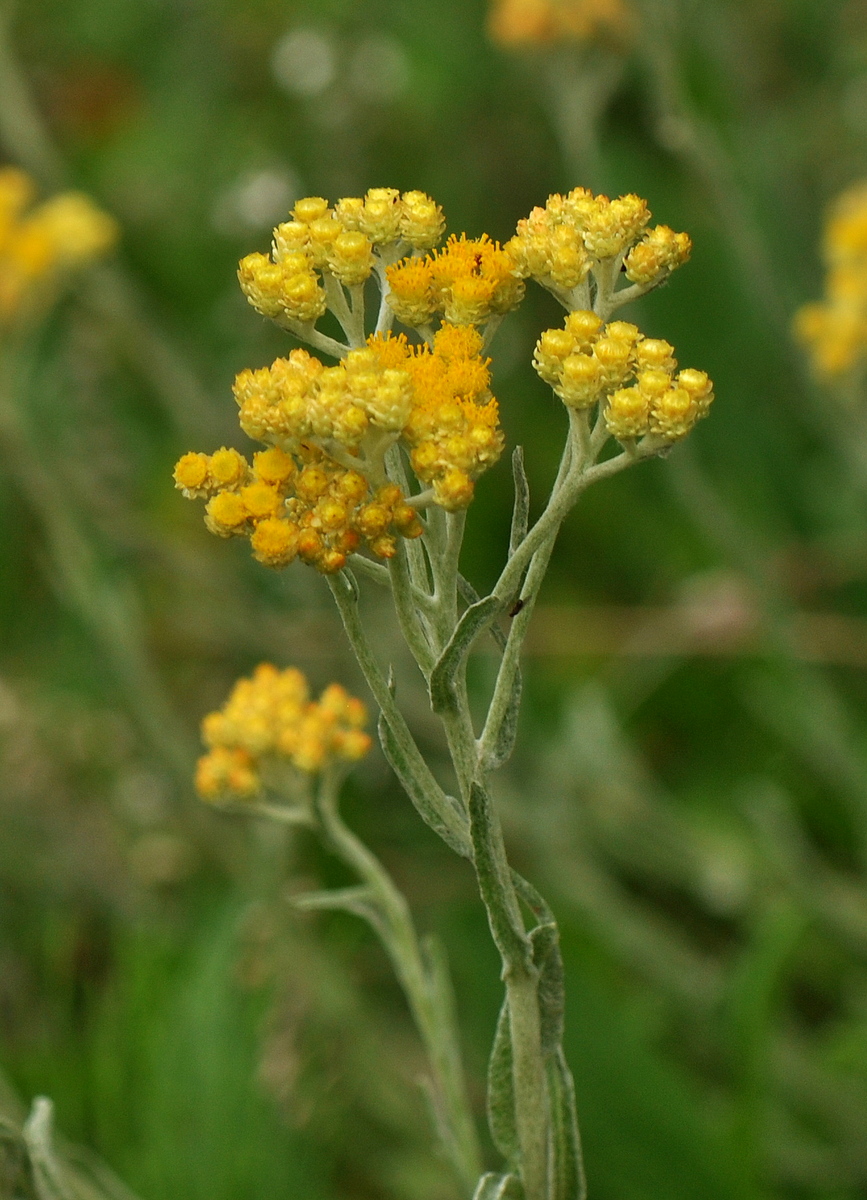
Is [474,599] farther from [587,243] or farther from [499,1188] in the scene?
[499,1188]

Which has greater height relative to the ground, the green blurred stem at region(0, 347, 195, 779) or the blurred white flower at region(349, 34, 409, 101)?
the blurred white flower at region(349, 34, 409, 101)

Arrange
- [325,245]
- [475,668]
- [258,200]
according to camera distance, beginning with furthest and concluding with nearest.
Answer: [258,200], [475,668], [325,245]

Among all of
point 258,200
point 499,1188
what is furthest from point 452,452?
point 258,200

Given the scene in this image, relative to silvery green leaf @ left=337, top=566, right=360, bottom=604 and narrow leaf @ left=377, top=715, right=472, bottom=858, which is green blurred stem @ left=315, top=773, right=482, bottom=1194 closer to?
narrow leaf @ left=377, top=715, right=472, bottom=858

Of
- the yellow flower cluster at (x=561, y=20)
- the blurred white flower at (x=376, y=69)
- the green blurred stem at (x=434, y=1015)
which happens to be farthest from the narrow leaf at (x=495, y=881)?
the blurred white flower at (x=376, y=69)

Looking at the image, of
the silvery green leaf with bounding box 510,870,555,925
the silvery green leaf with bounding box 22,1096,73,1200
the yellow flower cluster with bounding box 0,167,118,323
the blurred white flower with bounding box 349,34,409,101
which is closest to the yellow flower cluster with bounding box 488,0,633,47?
the yellow flower cluster with bounding box 0,167,118,323

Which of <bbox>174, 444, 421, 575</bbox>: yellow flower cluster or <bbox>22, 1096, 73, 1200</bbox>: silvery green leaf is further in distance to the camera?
<bbox>22, 1096, 73, 1200</bbox>: silvery green leaf
